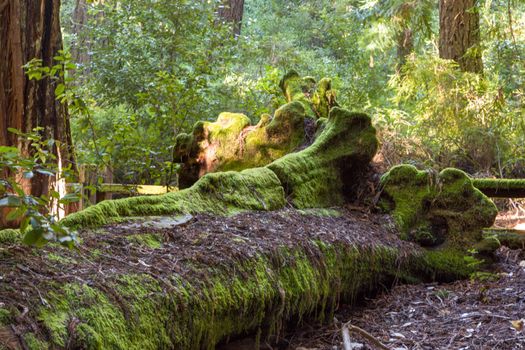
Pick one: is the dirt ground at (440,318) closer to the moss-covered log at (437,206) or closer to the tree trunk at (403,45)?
the moss-covered log at (437,206)

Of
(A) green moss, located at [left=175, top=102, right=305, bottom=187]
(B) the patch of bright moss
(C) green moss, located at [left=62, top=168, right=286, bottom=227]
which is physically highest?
(A) green moss, located at [left=175, top=102, right=305, bottom=187]

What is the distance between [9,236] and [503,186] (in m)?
6.13

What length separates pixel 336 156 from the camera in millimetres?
7168

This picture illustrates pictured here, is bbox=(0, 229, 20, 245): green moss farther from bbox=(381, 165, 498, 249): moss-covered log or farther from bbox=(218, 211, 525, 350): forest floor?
bbox=(381, 165, 498, 249): moss-covered log

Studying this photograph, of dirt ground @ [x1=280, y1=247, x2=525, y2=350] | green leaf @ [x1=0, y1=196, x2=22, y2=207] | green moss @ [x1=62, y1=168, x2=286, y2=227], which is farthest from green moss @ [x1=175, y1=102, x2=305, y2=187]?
→ green leaf @ [x1=0, y1=196, x2=22, y2=207]

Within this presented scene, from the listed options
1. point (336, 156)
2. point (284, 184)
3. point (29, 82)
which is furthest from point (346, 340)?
point (29, 82)

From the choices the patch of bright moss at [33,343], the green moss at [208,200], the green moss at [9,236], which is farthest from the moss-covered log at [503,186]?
the patch of bright moss at [33,343]

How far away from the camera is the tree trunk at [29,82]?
207 inches

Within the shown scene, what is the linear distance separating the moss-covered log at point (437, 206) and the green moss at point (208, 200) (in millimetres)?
1676

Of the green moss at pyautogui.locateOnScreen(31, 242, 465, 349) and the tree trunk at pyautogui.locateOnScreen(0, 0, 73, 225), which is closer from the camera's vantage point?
the green moss at pyautogui.locateOnScreen(31, 242, 465, 349)

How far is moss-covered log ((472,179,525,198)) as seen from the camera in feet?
24.2

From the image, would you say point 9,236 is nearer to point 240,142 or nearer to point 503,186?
point 240,142

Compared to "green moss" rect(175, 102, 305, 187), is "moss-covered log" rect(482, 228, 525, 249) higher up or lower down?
lower down

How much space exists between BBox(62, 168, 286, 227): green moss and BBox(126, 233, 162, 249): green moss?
31 centimetres
